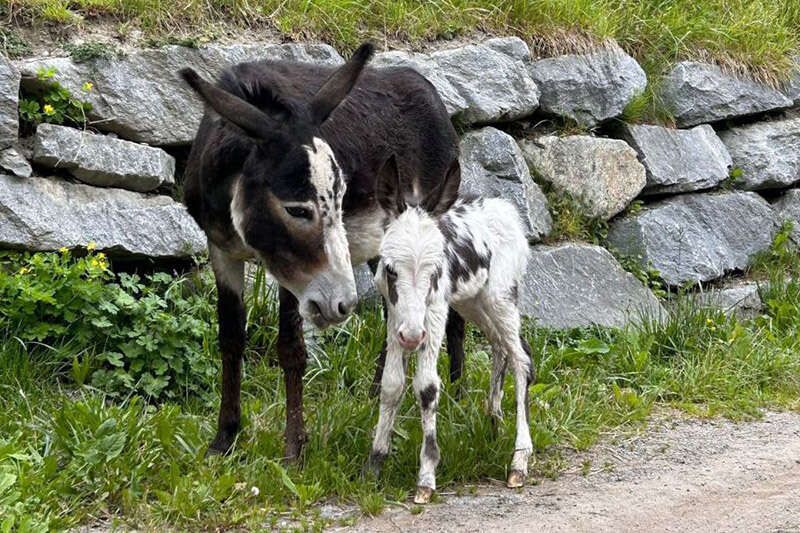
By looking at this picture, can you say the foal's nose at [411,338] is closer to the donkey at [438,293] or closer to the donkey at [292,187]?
the donkey at [438,293]

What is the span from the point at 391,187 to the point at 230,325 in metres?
1.26

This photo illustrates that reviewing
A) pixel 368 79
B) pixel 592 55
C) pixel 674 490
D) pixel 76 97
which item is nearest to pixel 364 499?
pixel 674 490

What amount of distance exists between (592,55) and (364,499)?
553 centimetres

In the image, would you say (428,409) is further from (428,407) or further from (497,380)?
(497,380)

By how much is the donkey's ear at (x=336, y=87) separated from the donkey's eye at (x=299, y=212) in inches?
18.3

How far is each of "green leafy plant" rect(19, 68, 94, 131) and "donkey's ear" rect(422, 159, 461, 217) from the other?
2.65 metres

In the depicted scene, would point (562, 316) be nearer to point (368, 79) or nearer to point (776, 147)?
point (368, 79)

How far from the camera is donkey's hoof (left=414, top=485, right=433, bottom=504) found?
4.38m

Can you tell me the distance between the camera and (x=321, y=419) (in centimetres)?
495

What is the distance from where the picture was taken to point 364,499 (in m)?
4.31

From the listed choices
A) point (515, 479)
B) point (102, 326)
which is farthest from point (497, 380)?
point (102, 326)

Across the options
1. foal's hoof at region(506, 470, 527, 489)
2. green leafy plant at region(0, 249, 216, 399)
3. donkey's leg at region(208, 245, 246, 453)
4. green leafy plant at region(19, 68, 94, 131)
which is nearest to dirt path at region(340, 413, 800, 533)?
foal's hoof at region(506, 470, 527, 489)

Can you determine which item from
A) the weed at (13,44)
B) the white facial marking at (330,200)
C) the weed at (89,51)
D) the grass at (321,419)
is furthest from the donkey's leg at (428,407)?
the weed at (13,44)

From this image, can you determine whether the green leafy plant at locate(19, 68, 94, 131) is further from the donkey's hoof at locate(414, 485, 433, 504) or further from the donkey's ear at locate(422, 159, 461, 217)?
the donkey's hoof at locate(414, 485, 433, 504)
